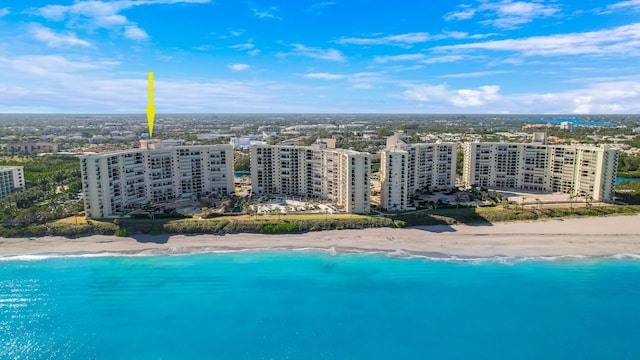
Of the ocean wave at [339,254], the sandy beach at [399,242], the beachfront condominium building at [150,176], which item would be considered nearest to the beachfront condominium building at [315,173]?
the beachfront condominium building at [150,176]

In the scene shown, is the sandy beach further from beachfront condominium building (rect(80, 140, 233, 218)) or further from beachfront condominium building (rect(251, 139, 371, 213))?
beachfront condominium building (rect(80, 140, 233, 218))

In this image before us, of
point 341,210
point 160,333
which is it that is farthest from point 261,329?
point 341,210

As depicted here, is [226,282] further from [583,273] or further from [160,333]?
[583,273]

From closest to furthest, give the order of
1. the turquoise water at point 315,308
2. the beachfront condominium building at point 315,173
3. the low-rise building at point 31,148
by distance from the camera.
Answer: the turquoise water at point 315,308 < the beachfront condominium building at point 315,173 < the low-rise building at point 31,148

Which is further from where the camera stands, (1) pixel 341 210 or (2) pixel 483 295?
(1) pixel 341 210

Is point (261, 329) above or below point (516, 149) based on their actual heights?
below

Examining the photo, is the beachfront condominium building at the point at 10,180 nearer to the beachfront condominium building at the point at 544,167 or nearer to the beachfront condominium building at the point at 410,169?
the beachfront condominium building at the point at 410,169
